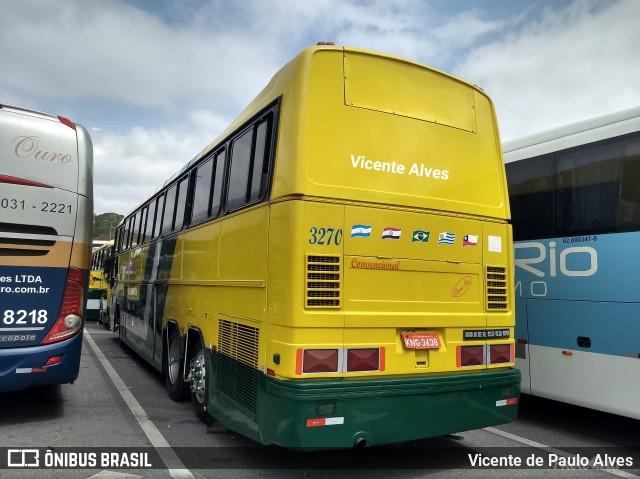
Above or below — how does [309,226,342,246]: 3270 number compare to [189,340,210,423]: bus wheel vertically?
above

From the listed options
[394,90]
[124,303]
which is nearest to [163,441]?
[394,90]

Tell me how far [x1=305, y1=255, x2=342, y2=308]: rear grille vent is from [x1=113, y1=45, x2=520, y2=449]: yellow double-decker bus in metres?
0.01

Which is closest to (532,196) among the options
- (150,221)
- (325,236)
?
(325,236)

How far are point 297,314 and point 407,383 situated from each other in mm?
1137

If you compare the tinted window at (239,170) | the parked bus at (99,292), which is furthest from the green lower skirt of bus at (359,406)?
the parked bus at (99,292)

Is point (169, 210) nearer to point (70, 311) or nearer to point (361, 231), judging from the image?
point (70, 311)

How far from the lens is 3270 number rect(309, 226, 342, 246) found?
4.20 metres

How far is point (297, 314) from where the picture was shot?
13.4 feet

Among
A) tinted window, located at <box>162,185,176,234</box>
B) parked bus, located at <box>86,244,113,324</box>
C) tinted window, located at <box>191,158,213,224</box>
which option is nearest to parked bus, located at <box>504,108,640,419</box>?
tinted window, located at <box>191,158,213,224</box>

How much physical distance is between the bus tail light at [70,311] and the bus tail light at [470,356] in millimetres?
4556

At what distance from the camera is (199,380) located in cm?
617

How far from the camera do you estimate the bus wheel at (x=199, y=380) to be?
19.8ft

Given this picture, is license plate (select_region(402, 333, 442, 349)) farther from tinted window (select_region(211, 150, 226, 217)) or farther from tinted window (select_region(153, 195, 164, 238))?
tinted window (select_region(153, 195, 164, 238))

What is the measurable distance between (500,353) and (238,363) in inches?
97.9
